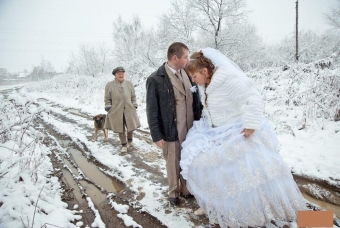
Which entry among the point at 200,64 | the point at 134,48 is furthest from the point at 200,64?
the point at 134,48

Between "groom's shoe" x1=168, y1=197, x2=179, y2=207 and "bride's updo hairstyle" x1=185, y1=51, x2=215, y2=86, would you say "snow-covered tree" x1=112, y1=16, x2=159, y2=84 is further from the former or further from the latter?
"bride's updo hairstyle" x1=185, y1=51, x2=215, y2=86

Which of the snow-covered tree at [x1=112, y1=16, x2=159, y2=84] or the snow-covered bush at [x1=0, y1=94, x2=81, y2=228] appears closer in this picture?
the snow-covered bush at [x1=0, y1=94, x2=81, y2=228]

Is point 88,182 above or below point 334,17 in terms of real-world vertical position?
below

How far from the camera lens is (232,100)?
1.86m

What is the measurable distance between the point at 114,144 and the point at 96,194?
7.58ft

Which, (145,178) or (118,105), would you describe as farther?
(118,105)

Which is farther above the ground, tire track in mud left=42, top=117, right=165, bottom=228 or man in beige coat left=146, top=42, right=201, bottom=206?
man in beige coat left=146, top=42, right=201, bottom=206

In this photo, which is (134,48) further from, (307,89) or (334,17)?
(334,17)

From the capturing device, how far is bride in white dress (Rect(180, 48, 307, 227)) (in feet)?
5.57

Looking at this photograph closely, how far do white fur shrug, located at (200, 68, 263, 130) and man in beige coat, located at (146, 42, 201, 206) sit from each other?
1.29 ft

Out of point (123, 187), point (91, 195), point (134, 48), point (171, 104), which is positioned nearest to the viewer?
point (171, 104)

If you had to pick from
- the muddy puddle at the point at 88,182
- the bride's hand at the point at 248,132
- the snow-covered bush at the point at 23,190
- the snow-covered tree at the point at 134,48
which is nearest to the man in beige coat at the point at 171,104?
the bride's hand at the point at 248,132

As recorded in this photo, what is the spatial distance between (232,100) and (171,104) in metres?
0.80

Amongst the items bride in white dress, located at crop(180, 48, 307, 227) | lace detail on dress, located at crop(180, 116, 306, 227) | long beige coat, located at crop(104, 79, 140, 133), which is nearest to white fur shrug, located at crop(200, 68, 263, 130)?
bride in white dress, located at crop(180, 48, 307, 227)
